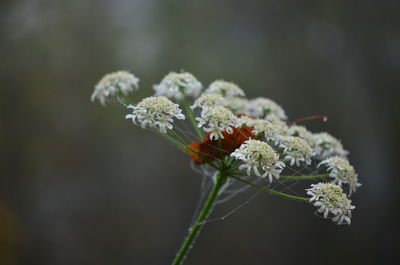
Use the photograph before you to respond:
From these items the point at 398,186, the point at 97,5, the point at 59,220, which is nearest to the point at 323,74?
the point at 398,186

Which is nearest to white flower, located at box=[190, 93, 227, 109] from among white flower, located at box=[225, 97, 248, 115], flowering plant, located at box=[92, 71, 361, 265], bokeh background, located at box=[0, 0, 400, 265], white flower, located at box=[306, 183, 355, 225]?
flowering plant, located at box=[92, 71, 361, 265]

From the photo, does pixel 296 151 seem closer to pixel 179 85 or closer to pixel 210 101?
pixel 210 101

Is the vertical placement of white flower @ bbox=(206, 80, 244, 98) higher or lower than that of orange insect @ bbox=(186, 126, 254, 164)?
higher

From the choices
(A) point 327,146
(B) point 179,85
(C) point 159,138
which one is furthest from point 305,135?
(C) point 159,138

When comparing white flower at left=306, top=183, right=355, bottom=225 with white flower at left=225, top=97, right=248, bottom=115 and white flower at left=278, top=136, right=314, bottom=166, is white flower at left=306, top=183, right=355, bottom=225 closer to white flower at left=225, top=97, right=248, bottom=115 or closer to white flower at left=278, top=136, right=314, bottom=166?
white flower at left=278, top=136, right=314, bottom=166

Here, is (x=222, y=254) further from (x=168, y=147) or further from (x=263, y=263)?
(x=168, y=147)

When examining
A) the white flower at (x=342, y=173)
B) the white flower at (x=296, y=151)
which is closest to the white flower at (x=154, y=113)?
the white flower at (x=296, y=151)

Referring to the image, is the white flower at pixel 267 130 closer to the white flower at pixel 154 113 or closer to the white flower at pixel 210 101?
the white flower at pixel 210 101
